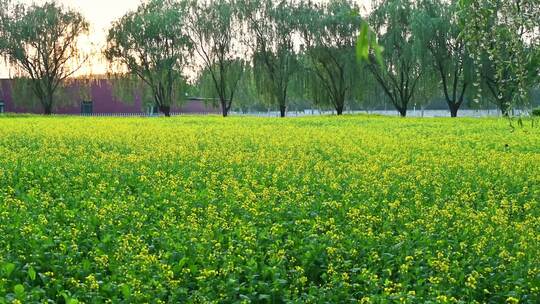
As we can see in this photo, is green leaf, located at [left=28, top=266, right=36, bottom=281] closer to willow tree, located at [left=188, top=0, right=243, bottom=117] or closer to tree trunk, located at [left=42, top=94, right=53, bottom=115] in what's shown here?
willow tree, located at [left=188, top=0, right=243, bottom=117]

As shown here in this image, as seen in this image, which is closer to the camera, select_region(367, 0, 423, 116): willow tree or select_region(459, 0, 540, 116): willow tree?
select_region(459, 0, 540, 116): willow tree

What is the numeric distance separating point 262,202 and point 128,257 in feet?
8.08

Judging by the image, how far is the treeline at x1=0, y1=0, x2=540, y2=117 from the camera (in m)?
41.4

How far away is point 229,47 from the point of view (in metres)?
48.8

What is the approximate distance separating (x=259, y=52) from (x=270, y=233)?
42.4 metres

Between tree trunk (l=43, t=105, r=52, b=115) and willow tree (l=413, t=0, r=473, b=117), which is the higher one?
willow tree (l=413, t=0, r=473, b=117)

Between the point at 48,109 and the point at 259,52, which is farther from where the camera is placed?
the point at 48,109

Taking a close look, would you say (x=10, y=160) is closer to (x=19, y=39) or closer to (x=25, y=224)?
(x=25, y=224)

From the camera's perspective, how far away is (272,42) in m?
46.7

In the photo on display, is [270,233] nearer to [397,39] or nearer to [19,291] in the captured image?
[19,291]

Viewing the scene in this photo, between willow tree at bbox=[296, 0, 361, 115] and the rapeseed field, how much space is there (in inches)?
1361

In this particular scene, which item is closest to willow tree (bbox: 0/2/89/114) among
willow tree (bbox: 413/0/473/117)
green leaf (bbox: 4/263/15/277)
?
willow tree (bbox: 413/0/473/117)

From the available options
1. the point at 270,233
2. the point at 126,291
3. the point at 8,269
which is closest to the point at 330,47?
the point at 270,233

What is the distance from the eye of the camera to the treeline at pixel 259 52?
41375 millimetres
